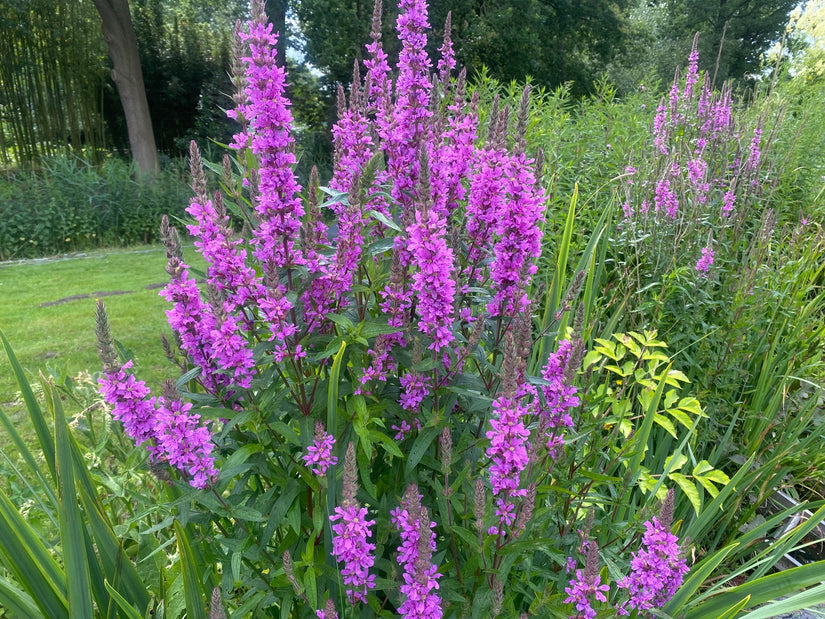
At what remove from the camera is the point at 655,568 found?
1656 mm

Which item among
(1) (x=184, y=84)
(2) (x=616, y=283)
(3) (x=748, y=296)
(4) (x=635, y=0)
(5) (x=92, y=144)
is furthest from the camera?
(4) (x=635, y=0)

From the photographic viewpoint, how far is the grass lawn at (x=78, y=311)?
5.59 metres

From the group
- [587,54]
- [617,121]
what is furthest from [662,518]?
[587,54]

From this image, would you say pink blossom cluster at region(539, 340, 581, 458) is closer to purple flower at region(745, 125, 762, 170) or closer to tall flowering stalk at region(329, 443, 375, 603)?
tall flowering stalk at region(329, 443, 375, 603)

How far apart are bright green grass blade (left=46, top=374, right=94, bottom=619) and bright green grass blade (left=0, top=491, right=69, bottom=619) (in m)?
0.19

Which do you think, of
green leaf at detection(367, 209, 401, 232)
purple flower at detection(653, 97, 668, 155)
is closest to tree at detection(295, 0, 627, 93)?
purple flower at detection(653, 97, 668, 155)

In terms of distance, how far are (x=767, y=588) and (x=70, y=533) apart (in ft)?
7.37

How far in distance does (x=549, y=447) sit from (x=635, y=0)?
91.7 feet

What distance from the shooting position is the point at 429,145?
1.90 metres

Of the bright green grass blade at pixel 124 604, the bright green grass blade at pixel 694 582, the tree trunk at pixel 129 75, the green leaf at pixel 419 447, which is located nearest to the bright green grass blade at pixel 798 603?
the bright green grass blade at pixel 694 582

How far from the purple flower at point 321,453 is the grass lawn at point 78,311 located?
141 inches

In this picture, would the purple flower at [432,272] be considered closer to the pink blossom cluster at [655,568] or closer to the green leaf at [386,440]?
the green leaf at [386,440]

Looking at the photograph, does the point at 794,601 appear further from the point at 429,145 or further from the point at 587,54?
the point at 587,54

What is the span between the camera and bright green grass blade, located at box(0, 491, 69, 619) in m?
1.51
